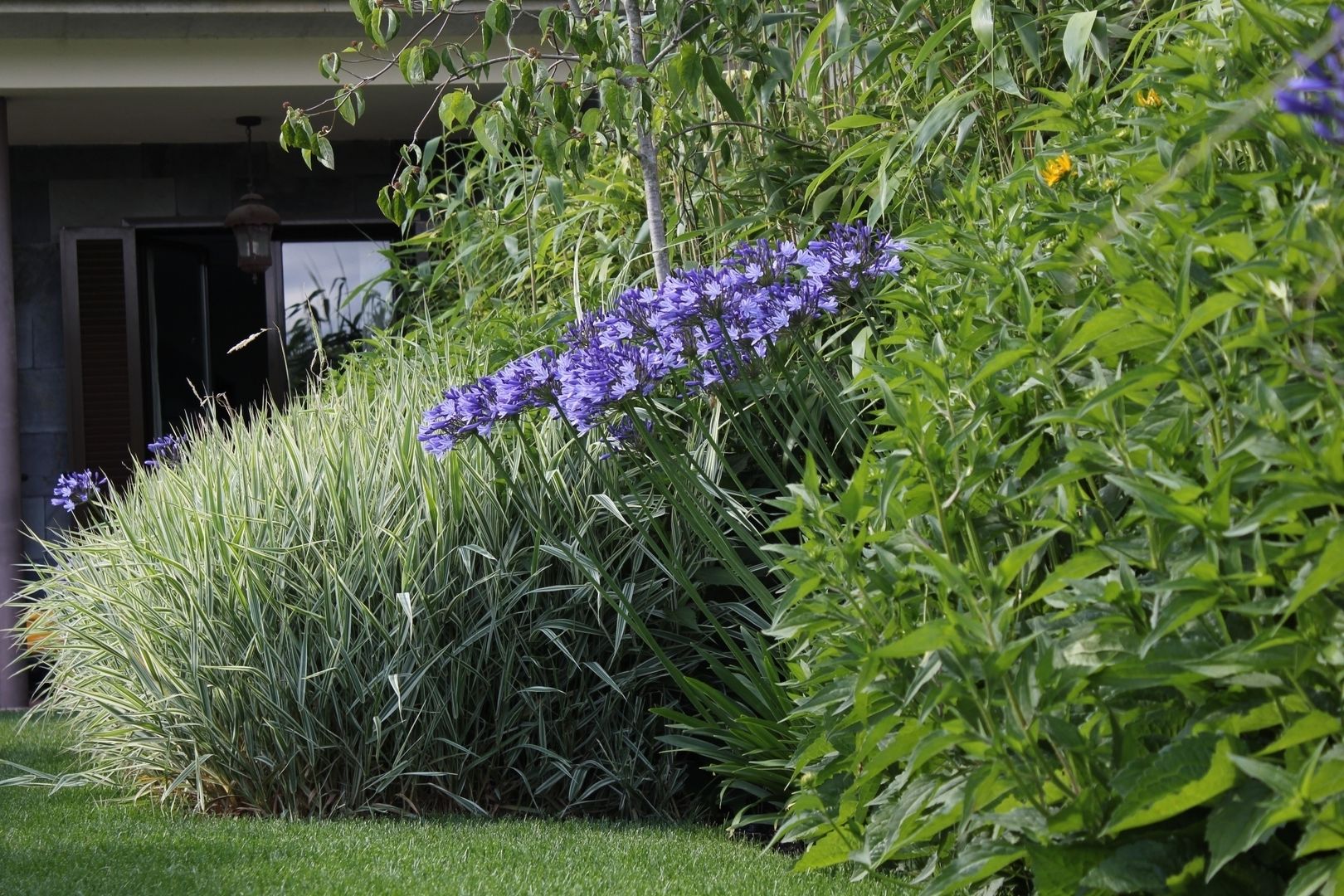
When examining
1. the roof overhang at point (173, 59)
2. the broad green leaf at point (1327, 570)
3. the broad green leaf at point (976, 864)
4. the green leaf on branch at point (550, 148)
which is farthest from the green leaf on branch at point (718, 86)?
the roof overhang at point (173, 59)

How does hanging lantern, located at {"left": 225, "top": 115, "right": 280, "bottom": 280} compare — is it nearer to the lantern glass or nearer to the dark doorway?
the lantern glass

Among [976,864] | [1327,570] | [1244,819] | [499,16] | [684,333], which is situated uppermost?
[499,16]

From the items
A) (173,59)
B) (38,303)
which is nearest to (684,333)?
(173,59)

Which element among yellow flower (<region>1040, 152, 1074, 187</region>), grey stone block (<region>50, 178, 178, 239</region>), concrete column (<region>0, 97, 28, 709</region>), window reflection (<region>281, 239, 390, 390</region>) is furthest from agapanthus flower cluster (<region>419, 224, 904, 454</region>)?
grey stone block (<region>50, 178, 178, 239</region>)

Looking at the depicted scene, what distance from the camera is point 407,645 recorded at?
9.76 ft

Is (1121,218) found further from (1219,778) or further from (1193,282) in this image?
(1219,778)

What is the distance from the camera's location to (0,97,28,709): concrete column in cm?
629

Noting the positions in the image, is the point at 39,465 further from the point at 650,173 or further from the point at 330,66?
the point at 650,173

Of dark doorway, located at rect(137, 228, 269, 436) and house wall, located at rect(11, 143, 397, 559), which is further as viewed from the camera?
dark doorway, located at rect(137, 228, 269, 436)

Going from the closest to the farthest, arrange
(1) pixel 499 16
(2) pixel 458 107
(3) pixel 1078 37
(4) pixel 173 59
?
(3) pixel 1078 37, (1) pixel 499 16, (2) pixel 458 107, (4) pixel 173 59

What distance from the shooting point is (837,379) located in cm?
307

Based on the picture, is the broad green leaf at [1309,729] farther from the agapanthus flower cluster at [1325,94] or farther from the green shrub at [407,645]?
the green shrub at [407,645]

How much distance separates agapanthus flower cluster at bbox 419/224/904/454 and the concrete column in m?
4.64

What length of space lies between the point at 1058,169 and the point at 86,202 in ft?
24.8
